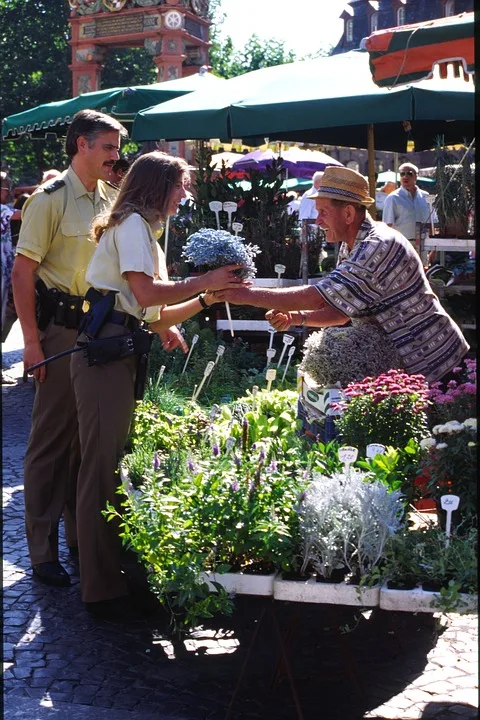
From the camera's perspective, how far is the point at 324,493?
3.26 meters

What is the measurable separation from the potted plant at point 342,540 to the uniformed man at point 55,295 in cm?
188

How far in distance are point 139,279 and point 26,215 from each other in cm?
97

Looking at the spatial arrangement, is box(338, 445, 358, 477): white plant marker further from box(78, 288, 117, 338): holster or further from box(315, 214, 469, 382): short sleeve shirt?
box(78, 288, 117, 338): holster

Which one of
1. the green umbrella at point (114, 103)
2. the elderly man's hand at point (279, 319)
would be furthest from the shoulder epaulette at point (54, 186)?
the green umbrella at point (114, 103)

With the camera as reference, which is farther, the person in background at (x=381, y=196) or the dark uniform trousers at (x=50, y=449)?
the person in background at (x=381, y=196)

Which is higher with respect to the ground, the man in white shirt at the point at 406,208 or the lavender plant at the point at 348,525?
the man in white shirt at the point at 406,208

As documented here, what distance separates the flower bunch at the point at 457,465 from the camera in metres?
3.26

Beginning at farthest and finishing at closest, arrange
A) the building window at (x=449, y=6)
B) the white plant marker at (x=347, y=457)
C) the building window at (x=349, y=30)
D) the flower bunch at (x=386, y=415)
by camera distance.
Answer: the building window at (x=349, y=30) → the building window at (x=449, y=6) → the flower bunch at (x=386, y=415) → the white plant marker at (x=347, y=457)

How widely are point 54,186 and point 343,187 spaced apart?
1.35m

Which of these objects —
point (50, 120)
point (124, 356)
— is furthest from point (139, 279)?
point (50, 120)

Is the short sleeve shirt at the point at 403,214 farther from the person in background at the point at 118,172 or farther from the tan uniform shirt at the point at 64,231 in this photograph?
the tan uniform shirt at the point at 64,231

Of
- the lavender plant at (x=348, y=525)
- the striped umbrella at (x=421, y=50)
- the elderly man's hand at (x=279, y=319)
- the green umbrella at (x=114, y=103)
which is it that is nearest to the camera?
the lavender plant at (x=348, y=525)

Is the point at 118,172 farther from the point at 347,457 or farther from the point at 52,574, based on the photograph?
the point at 347,457

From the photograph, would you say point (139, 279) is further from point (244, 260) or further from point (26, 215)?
point (26, 215)
